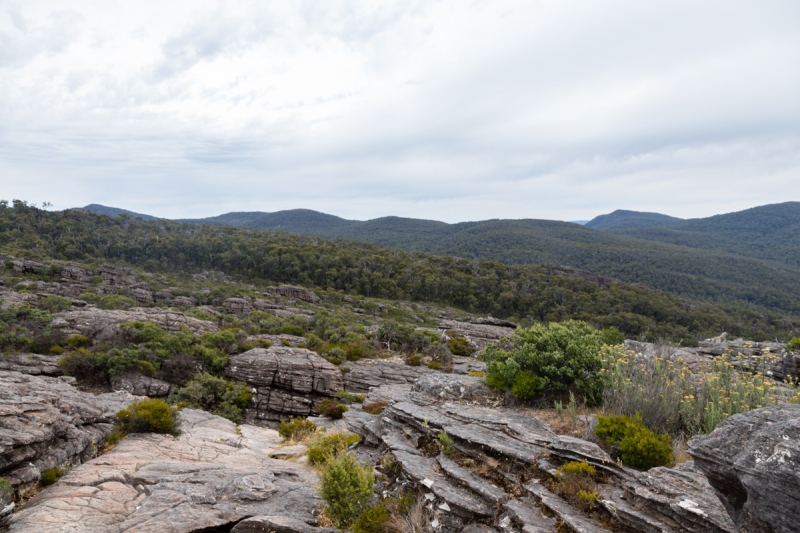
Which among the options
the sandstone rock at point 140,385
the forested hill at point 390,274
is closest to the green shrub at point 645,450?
the sandstone rock at point 140,385

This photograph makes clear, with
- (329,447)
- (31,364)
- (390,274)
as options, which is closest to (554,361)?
(329,447)

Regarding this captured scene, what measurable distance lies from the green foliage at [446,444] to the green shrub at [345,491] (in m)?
1.59

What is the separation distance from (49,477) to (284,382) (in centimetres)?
1385

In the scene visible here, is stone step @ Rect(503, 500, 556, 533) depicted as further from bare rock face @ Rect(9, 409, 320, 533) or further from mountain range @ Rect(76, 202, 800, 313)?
mountain range @ Rect(76, 202, 800, 313)

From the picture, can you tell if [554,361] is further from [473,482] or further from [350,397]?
[350,397]

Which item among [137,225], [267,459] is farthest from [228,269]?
[267,459]

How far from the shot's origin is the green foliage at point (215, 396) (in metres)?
19.9

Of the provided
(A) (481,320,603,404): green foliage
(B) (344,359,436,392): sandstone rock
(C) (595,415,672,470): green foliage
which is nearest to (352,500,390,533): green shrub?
(C) (595,415,672,470): green foliage

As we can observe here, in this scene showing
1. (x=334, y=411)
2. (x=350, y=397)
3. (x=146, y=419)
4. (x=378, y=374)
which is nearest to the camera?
(x=146, y=419)

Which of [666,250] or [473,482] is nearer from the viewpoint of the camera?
[473,482]

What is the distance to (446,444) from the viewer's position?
8.00 meters

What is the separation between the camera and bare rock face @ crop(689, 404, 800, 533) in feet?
12.1

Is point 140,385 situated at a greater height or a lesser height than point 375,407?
lesser

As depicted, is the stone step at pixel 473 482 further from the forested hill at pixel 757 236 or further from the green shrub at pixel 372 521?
the forested hill at pixel 757 236
